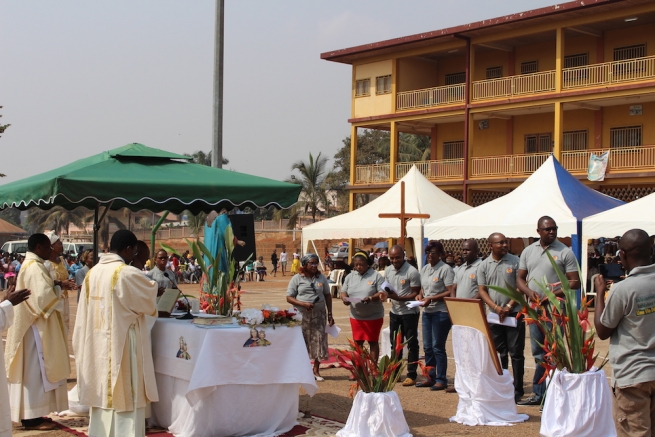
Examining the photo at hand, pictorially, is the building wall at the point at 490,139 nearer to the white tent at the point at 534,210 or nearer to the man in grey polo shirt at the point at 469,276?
the white tent at the point at 534,210

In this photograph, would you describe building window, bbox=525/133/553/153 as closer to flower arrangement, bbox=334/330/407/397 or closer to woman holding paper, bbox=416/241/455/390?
woman holding paper, bbox=416/241/455/390

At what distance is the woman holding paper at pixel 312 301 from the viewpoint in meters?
9.54

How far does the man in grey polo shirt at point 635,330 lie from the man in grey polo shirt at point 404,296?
4642 millimetres

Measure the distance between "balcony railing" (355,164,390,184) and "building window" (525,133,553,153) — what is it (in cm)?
563

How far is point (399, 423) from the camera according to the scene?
21.6 ft

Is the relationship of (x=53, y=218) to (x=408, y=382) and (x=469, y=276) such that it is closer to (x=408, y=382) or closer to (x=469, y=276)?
(x=408, y=382)

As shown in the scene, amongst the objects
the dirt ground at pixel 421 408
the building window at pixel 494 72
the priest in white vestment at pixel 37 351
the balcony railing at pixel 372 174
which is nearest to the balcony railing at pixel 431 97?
the building window at pixel 494 72

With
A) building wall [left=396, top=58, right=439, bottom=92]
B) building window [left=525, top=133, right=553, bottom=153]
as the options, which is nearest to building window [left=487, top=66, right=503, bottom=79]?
building window [left=525, top=133, right=553, bottom=153]

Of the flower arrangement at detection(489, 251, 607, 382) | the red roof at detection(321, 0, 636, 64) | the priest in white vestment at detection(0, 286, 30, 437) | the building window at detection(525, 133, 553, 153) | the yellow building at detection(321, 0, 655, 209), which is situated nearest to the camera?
the priest in white vestment at detection(0, 286, 30, 437)

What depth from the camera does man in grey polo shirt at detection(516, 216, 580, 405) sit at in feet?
25.9

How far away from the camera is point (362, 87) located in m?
33.6

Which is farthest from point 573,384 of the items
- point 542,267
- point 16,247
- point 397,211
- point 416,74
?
point 16,247

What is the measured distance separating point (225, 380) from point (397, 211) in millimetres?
13286

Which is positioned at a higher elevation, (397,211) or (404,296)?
(397,211)
